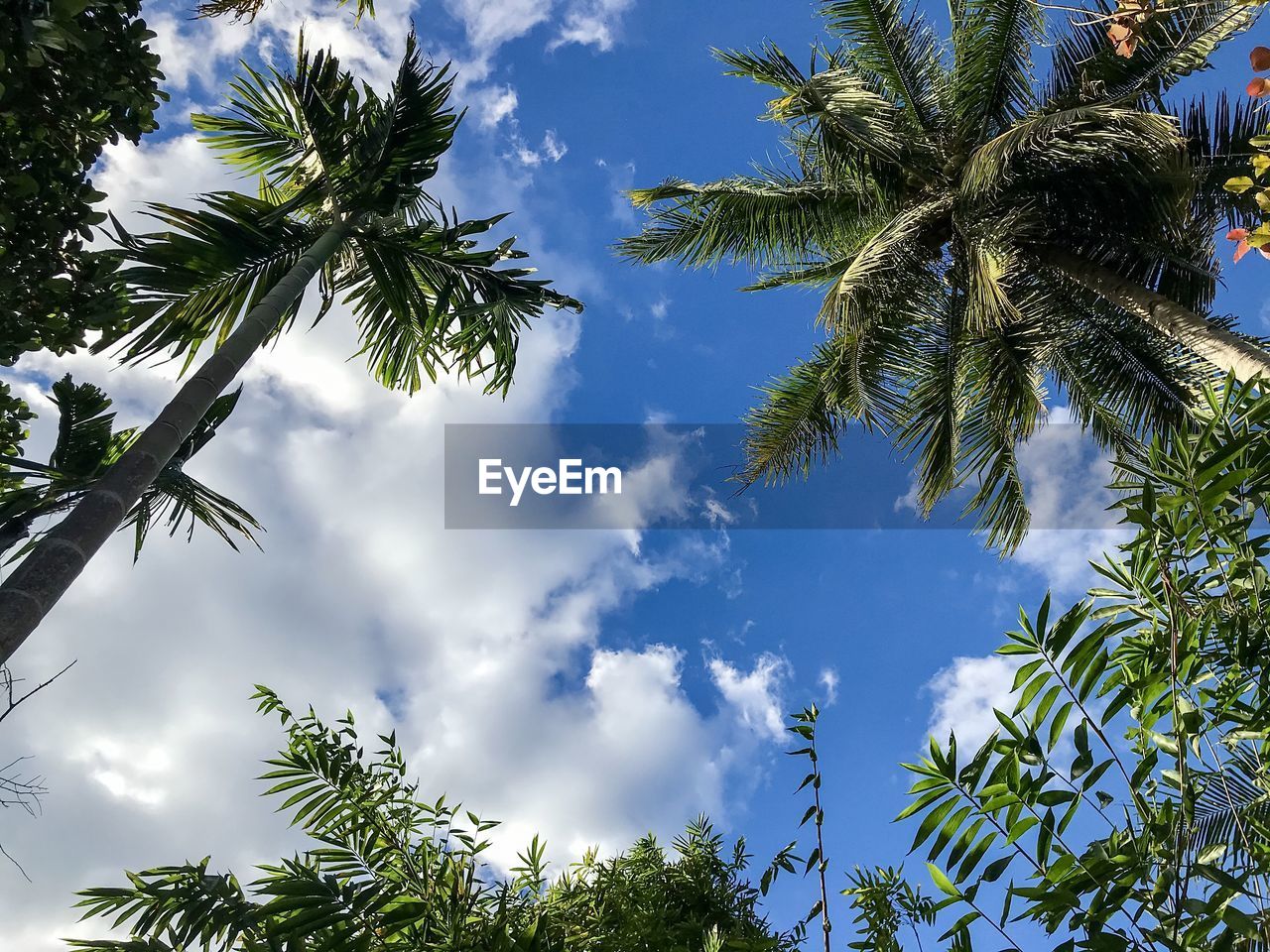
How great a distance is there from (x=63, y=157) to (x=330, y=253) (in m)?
2.25

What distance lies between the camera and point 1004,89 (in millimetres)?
8461

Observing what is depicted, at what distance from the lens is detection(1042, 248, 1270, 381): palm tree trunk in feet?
18.8

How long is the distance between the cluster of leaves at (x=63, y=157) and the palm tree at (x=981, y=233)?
5203 millimetres

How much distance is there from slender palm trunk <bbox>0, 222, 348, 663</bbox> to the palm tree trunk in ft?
18.7

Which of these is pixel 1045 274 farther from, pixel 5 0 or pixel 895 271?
pixel 5 0

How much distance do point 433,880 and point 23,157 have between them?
2716mm

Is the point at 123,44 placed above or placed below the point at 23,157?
above

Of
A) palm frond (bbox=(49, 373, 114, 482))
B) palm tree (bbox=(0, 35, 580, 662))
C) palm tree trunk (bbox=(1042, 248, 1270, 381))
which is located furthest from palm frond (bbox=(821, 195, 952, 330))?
palm frond (bbox=(49, 373, 114, 482))

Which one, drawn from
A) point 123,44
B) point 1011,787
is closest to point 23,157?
point 123,44

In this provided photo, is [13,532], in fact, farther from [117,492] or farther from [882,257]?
[882,257]

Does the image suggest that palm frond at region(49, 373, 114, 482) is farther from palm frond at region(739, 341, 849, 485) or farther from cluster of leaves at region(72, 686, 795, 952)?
palm frond at region(739, 341, 849, 485)

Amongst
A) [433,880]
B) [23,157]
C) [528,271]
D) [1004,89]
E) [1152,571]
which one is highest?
[1004,89]

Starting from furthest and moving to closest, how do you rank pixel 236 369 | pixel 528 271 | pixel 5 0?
pixel 528 271, pixel 236 369, pixel 5 0

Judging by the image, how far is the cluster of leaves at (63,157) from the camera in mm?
2447
